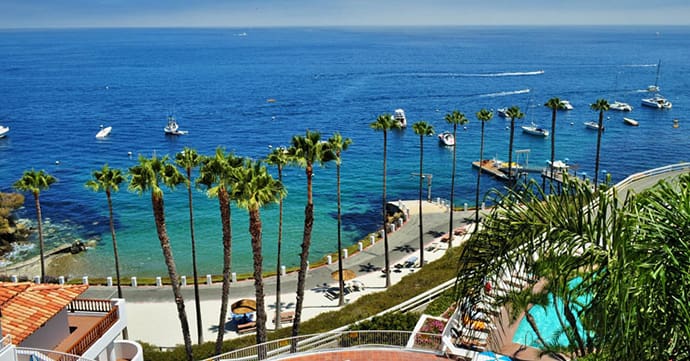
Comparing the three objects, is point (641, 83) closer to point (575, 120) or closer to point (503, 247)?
point (575, 120)

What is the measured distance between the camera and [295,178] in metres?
79.4

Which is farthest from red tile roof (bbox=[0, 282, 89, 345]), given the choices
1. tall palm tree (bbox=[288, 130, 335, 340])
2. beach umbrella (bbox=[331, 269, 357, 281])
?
beach umbrella (bbox=[331, 269, 357, 281])

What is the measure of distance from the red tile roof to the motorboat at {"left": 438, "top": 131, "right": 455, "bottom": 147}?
3192 inches

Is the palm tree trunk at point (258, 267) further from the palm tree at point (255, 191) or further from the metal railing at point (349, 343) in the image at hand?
the metal railing at point (349, 343)

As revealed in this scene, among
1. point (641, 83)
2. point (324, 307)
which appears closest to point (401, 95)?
point (641, 83)

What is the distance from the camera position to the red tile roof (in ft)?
67.9

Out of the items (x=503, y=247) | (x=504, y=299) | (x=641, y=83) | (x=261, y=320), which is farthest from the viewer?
(x=641, y=83)

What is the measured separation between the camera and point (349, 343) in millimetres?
27391

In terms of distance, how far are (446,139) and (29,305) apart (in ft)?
275

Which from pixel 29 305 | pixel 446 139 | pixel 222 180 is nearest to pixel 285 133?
pixel 446 139

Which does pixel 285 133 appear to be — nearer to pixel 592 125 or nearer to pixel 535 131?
pixel 535 131

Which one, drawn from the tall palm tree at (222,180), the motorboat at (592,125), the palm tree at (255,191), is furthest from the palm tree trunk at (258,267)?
the motorboat at (592,125)

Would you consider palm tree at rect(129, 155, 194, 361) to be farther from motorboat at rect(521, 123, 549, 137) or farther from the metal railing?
motorboat at rect(521, 123, 549, 137)

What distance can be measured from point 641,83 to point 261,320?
165706mm
